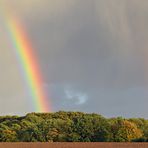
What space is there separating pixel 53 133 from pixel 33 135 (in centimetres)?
497

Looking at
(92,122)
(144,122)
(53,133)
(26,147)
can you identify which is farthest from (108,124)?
(26,147)

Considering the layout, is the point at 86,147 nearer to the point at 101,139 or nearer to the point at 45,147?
the point at 45,147

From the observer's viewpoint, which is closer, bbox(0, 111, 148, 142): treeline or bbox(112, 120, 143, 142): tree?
bbox(112, 120, 143, 142): tree

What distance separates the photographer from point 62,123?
377 ft

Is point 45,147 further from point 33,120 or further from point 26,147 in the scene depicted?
point 33,120

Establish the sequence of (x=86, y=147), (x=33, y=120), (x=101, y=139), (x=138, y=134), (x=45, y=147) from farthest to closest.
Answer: (x=33, y=120) → (x=138, y=134) → (x=101, y=139) → (x=45, y=147) → (x=86, y=147)

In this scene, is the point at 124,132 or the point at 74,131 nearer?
the point at 124,132

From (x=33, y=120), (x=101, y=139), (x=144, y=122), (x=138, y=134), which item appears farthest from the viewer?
(x=144, y=122)

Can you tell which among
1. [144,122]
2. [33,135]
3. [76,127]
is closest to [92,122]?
[76,127]

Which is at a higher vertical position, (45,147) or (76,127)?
(76,127)

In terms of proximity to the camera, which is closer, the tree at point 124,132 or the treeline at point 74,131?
the tree at point 124,132

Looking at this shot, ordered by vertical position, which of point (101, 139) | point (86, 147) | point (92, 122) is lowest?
point (86, 147)

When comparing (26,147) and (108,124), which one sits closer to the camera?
(26,147)

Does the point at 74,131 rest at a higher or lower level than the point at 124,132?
higher
